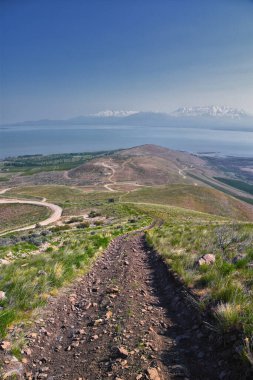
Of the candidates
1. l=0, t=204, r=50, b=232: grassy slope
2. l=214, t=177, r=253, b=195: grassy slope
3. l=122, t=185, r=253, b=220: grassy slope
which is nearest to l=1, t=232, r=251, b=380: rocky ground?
l=0, t=204, r=50, b=232: grassy slope

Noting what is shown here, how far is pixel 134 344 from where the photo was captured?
530 cm

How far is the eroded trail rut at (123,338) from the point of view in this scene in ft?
15.1

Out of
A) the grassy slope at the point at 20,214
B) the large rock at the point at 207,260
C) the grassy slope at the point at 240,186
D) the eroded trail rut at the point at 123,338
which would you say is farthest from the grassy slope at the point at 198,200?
the grassy slope at the point at 240,186

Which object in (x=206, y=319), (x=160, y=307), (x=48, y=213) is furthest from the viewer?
(x=48, y=213)

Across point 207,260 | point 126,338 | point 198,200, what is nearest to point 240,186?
point 198,200

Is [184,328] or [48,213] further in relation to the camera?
[48,213]

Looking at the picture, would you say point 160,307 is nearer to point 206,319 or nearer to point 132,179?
point 206,319

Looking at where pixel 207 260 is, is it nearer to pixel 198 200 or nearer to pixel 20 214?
pixel 20 214

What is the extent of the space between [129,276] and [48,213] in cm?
4655

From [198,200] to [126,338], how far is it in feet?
245

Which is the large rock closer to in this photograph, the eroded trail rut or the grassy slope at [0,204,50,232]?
the eroded trail rut

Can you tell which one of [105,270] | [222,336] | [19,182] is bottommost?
[19,182]

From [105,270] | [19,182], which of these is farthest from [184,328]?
[19,182]

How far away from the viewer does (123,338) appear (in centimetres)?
559
